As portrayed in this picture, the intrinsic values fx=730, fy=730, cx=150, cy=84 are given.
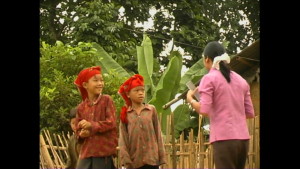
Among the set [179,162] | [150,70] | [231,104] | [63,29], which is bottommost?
[179,162]

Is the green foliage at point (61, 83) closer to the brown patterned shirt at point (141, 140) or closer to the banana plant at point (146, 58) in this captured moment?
the banana plant at point (146, 58)

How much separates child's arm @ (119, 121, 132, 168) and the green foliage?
4.55m

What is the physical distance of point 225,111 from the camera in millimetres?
5406

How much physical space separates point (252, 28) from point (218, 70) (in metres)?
14.3

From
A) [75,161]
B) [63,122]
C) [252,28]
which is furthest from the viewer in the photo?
[252,28]

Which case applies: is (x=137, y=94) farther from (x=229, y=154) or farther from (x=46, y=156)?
(x=46, y=156)

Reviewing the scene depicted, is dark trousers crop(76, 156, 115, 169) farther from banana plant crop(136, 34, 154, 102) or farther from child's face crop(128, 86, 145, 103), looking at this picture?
banana plant crop(136, 34, 154, 102)

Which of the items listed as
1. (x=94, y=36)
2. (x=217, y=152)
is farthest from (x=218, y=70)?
(x=94, y=36)

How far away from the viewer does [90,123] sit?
19.3 feet

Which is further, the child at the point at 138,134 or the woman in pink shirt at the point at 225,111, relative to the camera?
the child at the point at 138,134

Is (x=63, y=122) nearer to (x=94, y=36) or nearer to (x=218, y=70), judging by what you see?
(x=94, y=36)

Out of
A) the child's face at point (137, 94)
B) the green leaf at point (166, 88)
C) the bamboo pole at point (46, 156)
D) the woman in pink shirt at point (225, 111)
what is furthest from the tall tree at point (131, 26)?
the woman in pink shirt at point (225, 111)

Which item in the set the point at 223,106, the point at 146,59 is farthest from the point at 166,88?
the point at 223,106

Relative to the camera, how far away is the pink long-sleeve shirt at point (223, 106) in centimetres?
535
